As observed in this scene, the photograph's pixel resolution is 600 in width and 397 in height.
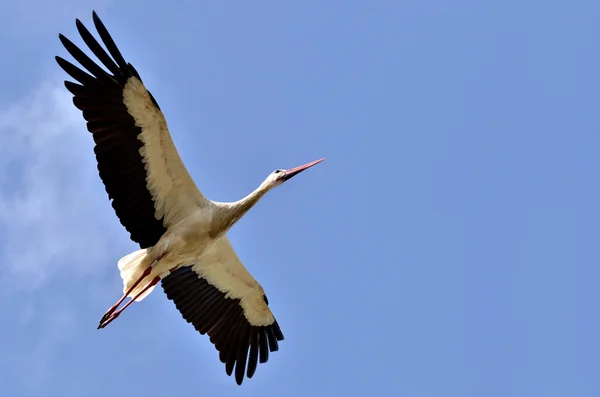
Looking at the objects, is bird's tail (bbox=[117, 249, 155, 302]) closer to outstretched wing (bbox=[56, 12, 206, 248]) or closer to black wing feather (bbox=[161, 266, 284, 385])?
outstretched wing (bbox=[56, 12, 206, 248])

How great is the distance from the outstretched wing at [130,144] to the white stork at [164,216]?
1 cm

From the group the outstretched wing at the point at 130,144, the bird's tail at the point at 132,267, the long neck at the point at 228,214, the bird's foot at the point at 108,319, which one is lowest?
the bird's foot at the point at 108,319

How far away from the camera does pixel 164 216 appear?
14117 mm

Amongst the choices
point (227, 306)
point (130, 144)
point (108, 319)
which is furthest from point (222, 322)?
point (130, 144)

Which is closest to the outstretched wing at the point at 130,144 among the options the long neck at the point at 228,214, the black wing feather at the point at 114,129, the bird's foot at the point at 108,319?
the black wing feather at the point at 114,129

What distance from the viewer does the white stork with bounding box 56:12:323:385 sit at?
13125mm

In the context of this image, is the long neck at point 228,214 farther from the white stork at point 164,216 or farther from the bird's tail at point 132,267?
the bird's tail at point 132,267

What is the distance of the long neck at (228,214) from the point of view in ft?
45.8

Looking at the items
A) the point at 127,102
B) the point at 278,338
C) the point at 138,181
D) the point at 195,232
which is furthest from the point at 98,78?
the point at 278,338

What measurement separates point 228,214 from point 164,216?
0.84 metres

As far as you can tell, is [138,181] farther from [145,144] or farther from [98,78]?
[98,78]

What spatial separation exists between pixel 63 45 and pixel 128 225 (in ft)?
8.32

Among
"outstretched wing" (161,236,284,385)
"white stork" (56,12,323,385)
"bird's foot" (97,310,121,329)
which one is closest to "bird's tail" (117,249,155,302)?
"white stork" (56,12,323,385)

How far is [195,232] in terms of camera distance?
13953mm
